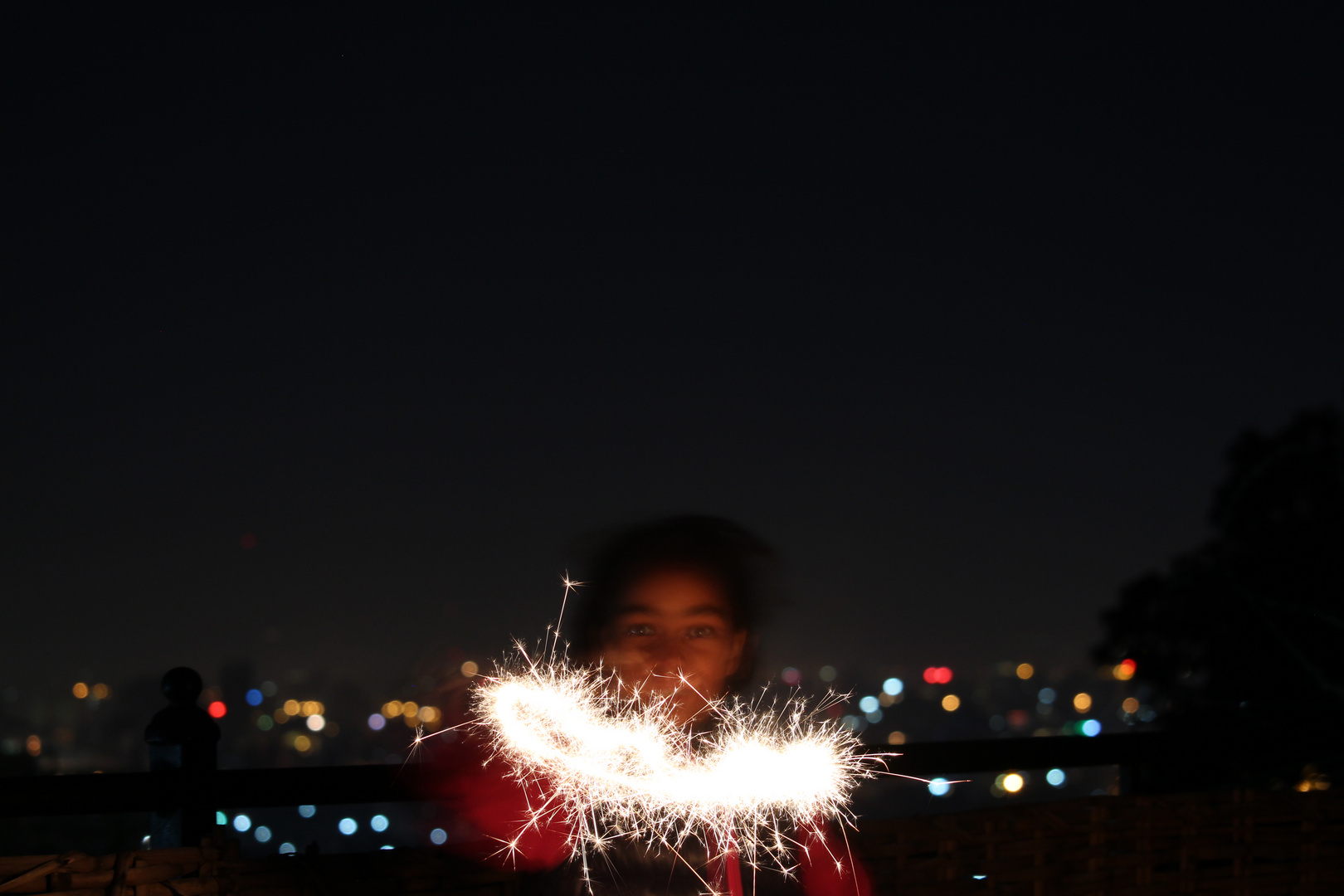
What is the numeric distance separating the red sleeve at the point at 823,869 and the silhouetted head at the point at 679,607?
0.23 m

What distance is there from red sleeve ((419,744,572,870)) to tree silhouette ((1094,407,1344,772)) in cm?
318

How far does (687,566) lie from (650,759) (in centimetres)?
39

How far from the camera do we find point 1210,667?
4426 millimetres

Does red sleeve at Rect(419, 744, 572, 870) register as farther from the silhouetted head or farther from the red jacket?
the silhouetted head

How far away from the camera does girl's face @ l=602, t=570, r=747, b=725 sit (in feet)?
4.54

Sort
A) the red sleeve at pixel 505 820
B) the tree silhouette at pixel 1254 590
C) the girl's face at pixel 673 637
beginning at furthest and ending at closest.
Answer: the tree silhouette at pixel 1254 590, the girl's face at pixel 673 637, the red sleeve at pixel 505 820

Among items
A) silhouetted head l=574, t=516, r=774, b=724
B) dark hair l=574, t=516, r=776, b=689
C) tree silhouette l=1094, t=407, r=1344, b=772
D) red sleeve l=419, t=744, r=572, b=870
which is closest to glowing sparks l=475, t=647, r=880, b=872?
red sleeve l=419, t=744, r=572, b=870

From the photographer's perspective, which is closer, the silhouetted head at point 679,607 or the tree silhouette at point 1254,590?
the silhouetted head at point 679,607

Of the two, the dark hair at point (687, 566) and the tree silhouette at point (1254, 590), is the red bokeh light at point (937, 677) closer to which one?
the dark hair at point (687, 566)

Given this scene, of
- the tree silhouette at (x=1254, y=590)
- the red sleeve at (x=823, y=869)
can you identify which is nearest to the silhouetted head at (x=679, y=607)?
the red sleeve at (x=823, y=869)

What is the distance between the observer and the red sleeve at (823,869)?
131 centimetres

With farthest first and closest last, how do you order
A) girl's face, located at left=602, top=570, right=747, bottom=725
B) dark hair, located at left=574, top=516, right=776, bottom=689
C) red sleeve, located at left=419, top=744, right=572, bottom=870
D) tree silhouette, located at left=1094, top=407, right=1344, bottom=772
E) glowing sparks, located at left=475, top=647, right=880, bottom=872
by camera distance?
tree silhouette, located at left=1094, top=407, right=1344, bottom=772
dark hair, located at left=574, top=516, right=776, bottom=689
girl's face, located at left=602, top=570, right=747, bottom=725
red sleeve, located at left=419, top=744, right=572, bottom=870
glowing sparks, located at left=475, top=647, right=880, bottom=872

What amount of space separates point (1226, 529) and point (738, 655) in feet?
8.87

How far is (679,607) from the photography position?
4.69ft
